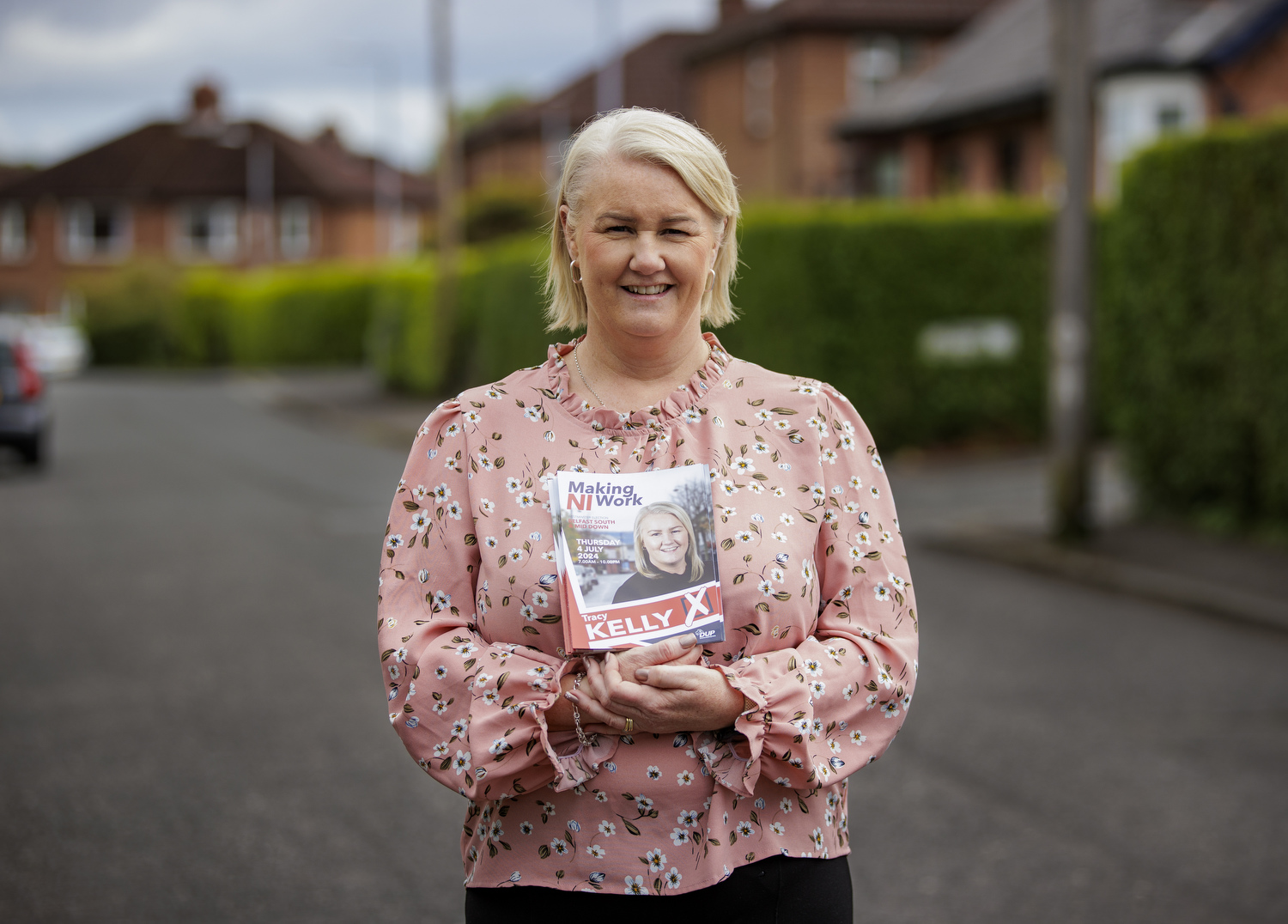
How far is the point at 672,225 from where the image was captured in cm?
227

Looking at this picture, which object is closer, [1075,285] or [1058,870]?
[1058,870]

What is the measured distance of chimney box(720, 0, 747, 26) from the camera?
1794 inches

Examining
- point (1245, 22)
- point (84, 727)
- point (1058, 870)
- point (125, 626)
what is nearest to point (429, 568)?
point (1058, 870)

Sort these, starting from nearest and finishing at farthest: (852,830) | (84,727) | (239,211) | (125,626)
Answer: (852,830), (84,727), (125,626), (239,211)

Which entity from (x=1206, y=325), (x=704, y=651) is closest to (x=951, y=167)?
(x=1206, y=325)

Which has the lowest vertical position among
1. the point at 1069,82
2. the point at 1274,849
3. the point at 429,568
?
the point at 1274,849

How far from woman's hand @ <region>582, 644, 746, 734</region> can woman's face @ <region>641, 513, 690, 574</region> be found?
0.48ft

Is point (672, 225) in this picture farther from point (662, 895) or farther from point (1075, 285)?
point (1075, 285)

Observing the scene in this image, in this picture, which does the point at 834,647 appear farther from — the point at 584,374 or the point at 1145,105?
the point at 1145,105

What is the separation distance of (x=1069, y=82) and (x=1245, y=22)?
1256cm

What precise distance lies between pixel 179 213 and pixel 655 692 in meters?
64.0

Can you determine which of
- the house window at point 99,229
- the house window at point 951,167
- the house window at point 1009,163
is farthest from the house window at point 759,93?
the house window at point 99,229

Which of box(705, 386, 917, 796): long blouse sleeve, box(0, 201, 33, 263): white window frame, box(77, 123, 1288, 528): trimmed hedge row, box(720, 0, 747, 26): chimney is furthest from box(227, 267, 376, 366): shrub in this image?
box(705, 386, 917, 796): long blouse sleeve

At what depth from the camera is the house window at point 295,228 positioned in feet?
206
